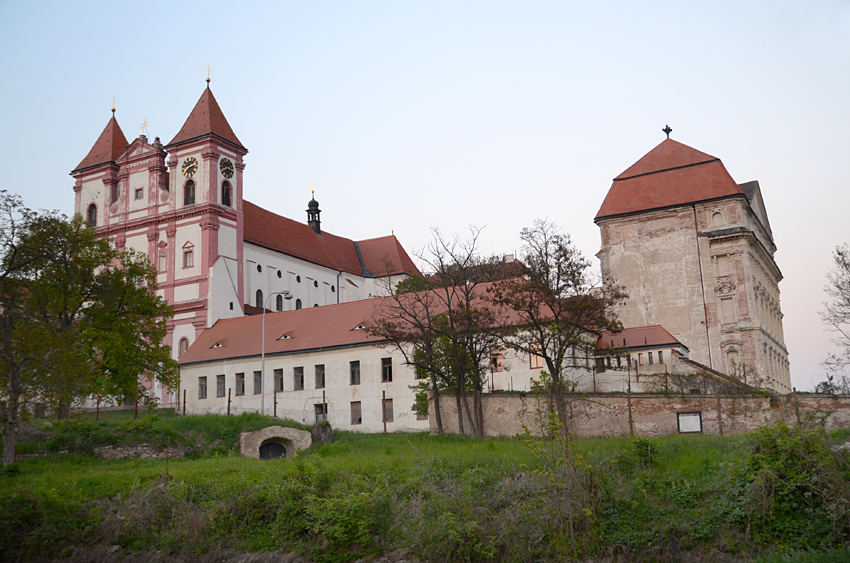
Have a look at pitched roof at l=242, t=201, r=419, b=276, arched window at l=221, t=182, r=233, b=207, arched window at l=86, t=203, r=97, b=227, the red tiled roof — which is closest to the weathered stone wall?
the red tiled roof

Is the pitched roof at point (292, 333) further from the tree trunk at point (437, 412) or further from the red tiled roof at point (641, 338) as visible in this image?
the red tiled roof at point (641, 338)

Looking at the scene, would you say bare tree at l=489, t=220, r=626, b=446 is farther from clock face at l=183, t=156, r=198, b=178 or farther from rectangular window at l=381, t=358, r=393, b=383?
clock face at l=183, t=156, r=198, b=178

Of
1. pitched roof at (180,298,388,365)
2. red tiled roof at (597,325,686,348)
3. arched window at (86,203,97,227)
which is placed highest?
arched window at (86,203,97,227)

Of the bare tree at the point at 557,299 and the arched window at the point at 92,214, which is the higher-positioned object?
the arched window at the point at 92,214

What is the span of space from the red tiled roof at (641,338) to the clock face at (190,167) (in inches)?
1288

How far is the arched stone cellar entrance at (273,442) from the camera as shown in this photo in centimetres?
3312

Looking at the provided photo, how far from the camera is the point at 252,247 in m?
63.8

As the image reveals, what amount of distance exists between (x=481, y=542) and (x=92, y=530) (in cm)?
921

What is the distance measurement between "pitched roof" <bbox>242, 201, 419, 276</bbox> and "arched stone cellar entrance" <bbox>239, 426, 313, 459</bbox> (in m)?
26.0

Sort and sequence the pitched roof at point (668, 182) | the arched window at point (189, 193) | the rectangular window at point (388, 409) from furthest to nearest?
the arched window at point (189, 193) → the pitched roof at point (668, 182) → the rectangular window at point (388, 409)

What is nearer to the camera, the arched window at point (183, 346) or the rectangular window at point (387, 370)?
the rectangular window at point (387, 370)

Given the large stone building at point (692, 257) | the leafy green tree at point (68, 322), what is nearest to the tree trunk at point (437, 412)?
the leafy green tree at point (68, 322)

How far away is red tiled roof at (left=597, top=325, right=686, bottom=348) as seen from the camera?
149ft

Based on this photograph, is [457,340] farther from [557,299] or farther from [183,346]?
[183,346]
